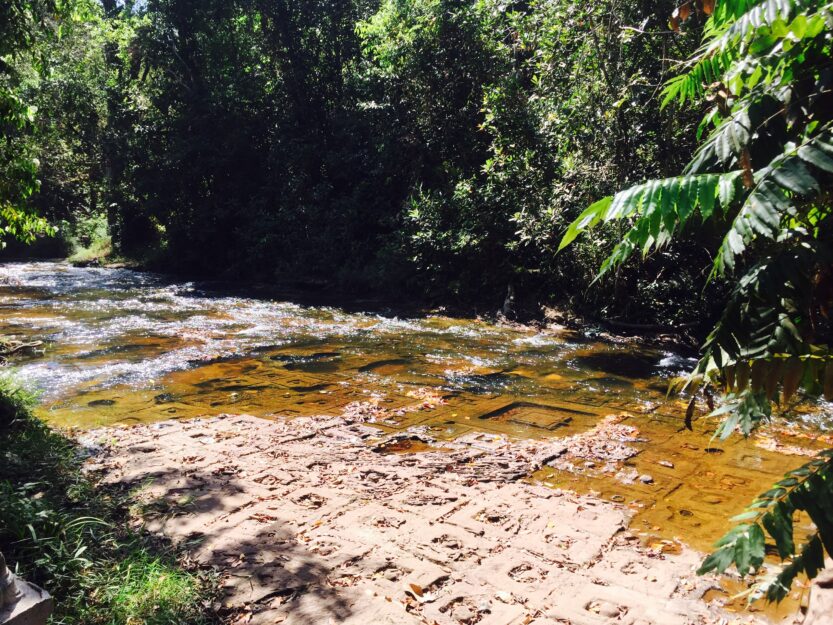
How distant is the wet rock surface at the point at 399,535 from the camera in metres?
3.45

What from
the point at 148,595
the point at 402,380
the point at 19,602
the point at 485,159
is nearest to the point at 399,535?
the point at 148,595

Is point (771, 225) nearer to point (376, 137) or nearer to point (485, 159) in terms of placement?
point (485, 159)

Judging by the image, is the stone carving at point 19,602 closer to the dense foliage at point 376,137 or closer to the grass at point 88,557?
the grass at point 88,557

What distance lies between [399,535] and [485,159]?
14256 millimetres

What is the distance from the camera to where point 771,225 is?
1.75 meters

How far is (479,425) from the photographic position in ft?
22.8

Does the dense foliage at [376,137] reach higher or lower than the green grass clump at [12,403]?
higher

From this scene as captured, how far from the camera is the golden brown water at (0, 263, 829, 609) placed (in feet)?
17.9

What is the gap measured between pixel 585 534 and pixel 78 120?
99.1ft

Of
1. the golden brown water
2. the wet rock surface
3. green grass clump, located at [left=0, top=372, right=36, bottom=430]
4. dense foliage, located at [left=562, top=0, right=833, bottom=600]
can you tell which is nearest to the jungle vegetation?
dense foliage, located at [left=562, top=0, right=833, bottom=600]

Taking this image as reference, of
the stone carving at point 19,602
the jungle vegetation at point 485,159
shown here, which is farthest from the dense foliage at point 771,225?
the stone carving at point 19,602

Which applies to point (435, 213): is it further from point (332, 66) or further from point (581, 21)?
point (332, 66)

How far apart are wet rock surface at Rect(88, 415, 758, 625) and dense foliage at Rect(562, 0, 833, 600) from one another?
1.63m

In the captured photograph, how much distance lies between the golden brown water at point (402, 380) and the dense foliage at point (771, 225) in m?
2.51
